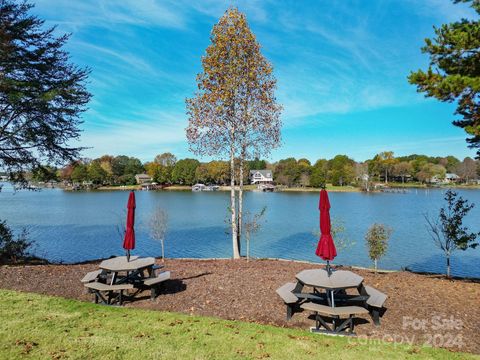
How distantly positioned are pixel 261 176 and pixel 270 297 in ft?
428

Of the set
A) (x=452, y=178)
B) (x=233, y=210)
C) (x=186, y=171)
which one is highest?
(x=186, y=171)

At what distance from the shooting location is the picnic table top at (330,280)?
6.43m

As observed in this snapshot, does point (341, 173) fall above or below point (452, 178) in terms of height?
above

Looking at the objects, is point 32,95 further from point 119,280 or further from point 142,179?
point 142,179

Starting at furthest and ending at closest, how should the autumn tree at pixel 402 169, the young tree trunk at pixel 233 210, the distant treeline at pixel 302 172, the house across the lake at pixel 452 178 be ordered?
the house across the lake at pixel 452 178
the autumn tree at pixel 402 169
the distant treeline at pixel 302 172
the young tree trunk at pixel 233 210

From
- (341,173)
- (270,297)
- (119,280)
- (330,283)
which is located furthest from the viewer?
(341,173)

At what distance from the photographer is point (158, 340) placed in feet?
17.1

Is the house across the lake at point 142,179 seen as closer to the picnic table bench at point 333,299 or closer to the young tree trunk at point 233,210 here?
the young tree trunk at point 233,210

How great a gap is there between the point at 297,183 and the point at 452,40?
11511 cm

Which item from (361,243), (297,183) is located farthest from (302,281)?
(297,183)

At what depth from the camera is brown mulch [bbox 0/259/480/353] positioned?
248 inches

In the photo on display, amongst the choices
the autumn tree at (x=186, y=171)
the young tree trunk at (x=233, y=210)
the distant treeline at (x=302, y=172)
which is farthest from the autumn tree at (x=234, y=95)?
the autumn tree at (x=186, y=171)

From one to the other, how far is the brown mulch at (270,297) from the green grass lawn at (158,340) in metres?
0.83

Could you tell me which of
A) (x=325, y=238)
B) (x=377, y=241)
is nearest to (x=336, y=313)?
(x=325, y=238)
